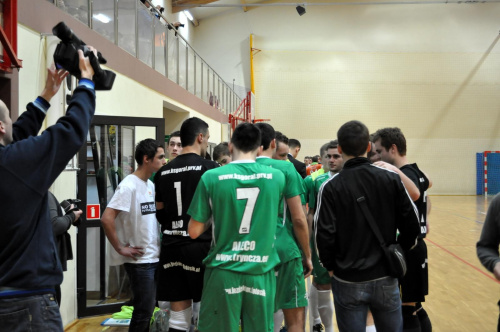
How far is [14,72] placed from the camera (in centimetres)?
395

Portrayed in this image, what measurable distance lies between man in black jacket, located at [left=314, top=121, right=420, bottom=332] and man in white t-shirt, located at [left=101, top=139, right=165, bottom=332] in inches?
65.9

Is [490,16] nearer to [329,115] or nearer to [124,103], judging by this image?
[329,115]

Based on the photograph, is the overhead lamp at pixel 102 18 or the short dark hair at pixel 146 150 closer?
the short dark hair at pixel 146 150

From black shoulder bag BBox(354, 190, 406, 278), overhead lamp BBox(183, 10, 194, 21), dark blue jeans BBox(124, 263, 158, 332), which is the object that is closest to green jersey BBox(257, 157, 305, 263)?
black shoulder bag BBox(354, 190, 406, 278)

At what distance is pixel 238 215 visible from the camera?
8.45 ft

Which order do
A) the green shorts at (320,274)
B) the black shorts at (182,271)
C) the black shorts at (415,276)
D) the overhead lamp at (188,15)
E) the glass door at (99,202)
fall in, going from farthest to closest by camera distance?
the overhead lamp at (188,15) → the glass door at (99,202) → the green shorts at (320,274) → the black shorts at (415,276) → the black shorts at (182,271)

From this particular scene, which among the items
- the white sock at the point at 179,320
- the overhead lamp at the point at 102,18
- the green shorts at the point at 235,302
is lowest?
the white sock at the point at 179,320

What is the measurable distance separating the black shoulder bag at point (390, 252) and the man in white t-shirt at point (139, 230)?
1.92 meters

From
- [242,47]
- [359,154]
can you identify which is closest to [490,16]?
[242,47]

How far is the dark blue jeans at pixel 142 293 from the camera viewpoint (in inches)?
139

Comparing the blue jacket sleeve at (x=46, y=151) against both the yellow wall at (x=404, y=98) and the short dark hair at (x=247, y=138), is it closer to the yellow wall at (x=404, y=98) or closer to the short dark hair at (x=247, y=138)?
the short dark hair at (x=247, y=138)

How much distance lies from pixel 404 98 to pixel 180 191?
19.8 m

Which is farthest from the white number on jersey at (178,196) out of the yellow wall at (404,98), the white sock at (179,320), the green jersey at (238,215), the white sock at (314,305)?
the yellow wall at (404,98)

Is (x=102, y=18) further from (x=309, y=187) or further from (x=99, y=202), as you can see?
(x=309, y=187)
